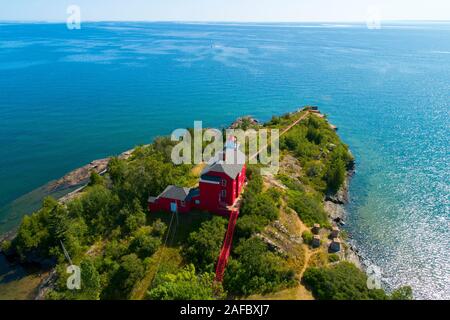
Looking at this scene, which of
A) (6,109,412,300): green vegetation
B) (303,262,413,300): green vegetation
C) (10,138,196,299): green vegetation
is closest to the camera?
(303,262,413,300): green vegetation

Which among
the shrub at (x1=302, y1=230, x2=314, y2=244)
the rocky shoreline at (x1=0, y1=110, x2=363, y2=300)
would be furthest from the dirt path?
the shrub at (x1=302, y1=230, x2=314, y2=244)

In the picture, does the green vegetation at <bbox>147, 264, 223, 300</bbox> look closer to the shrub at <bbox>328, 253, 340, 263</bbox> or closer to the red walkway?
the red walkway

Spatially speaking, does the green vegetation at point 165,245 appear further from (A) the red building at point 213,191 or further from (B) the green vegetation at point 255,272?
(A) the red building at point 213,191

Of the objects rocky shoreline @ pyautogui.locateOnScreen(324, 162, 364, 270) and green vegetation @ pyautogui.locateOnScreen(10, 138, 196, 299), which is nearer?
green vegetation @ pyautogui.locateOnScreen(10, 138, 196, 299)

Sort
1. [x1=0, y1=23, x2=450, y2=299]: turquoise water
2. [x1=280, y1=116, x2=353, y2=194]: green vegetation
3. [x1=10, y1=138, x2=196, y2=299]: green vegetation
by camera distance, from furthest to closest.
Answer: [x1=280, y1=116, x2=353, y2=194]: green vegetation < [x1=0, y1=23, x2=450, y2=299]: turquoise water < [x1=10, y1=138, x2=196, y2=299]: green vegetation

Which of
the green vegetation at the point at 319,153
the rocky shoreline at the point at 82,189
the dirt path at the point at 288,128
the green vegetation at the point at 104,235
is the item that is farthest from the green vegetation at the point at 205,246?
the green vegetation at the point at 319,153

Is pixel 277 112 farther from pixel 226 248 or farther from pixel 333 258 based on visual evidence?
pixel 226 248
